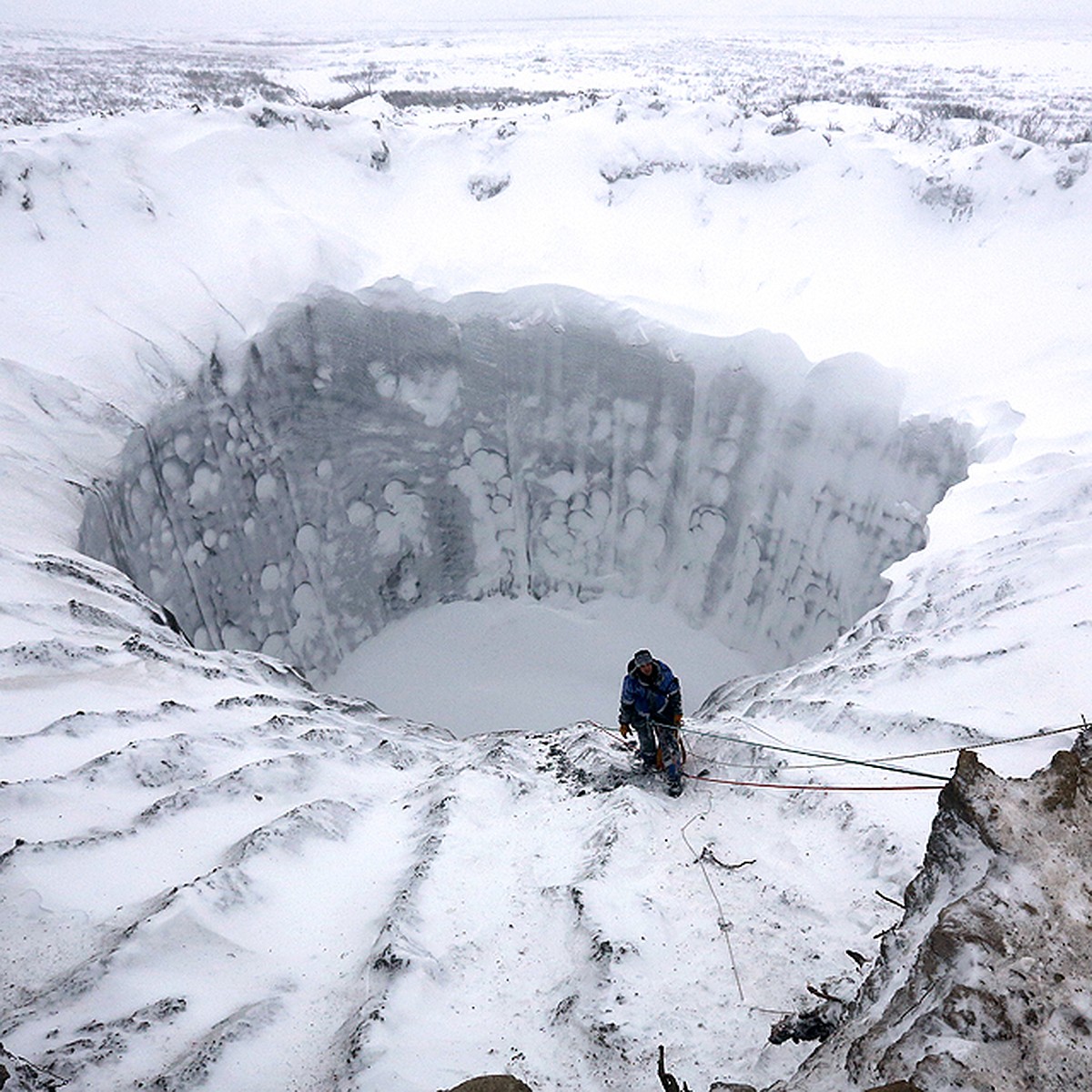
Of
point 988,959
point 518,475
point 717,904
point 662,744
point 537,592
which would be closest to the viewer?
point 988,959

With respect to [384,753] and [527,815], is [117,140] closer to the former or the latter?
[384,753]

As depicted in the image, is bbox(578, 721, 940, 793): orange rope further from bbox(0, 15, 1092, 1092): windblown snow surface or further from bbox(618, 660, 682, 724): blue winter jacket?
bbox(618, 660, 682, 724): blue winter jacket

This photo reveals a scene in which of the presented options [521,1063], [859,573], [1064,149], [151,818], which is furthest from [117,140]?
[1064,149]

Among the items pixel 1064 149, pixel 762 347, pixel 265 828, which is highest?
pixel 1064 149

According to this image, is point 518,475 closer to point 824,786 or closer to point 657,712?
point 657,712

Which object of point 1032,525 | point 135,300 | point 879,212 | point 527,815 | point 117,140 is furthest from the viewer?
point 879,212

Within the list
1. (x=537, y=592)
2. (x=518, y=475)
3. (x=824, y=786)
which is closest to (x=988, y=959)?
(x=824, y=786)
